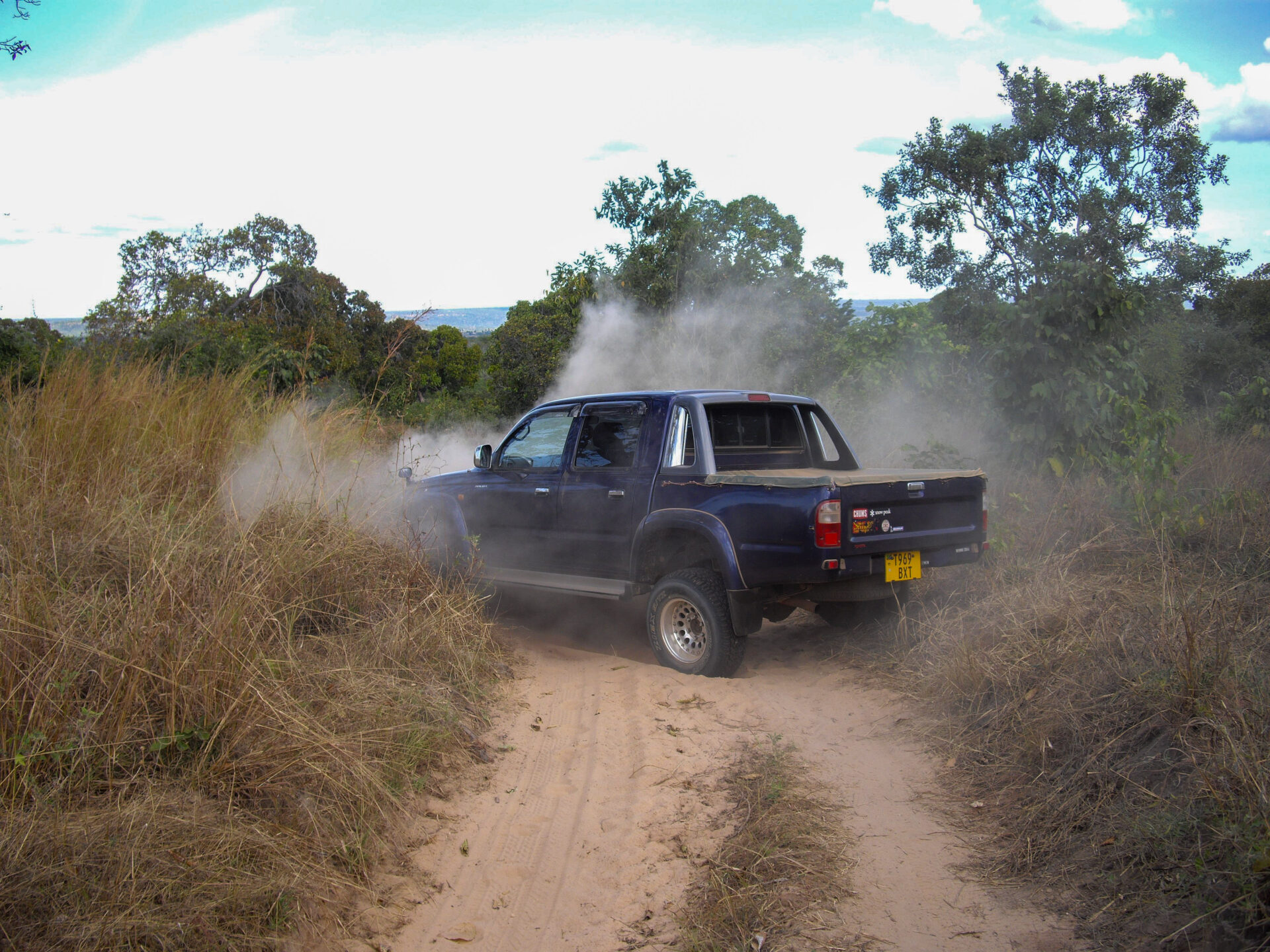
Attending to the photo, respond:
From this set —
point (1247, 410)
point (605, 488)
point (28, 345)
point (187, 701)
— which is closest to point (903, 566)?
point (605, 488)

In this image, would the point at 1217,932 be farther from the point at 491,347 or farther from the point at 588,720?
the point at 491,347

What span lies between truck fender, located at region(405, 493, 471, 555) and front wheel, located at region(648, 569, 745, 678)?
6.25ft

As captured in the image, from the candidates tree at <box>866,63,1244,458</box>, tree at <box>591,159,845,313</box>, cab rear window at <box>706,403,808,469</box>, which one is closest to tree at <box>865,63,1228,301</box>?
tree at <box>866,63,1244,458</box>

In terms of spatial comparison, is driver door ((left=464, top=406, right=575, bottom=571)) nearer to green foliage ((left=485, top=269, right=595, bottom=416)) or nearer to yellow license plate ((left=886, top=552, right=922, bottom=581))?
yellow license plate ((left=886, top=552, right=922, bottom=581))

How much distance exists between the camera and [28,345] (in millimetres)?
7438

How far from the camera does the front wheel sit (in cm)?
559

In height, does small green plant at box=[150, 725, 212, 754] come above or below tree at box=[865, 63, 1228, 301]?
below

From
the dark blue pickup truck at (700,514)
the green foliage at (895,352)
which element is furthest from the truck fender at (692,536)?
the green foliage at (895,352)

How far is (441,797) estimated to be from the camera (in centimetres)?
396

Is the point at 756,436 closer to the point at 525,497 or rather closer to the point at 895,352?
the point at 525,497

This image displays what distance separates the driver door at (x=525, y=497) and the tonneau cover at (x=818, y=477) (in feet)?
4.70

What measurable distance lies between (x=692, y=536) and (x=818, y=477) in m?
1.05

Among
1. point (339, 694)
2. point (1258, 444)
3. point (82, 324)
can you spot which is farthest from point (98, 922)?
point (82, 324)

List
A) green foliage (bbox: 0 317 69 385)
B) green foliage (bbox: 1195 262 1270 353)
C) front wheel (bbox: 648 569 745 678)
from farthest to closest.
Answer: green foliage (bbox: 1195 262 1270 353), green foliage (bbox: 0 317 69 385), front wheel (bbox: 648 569 745 678)
